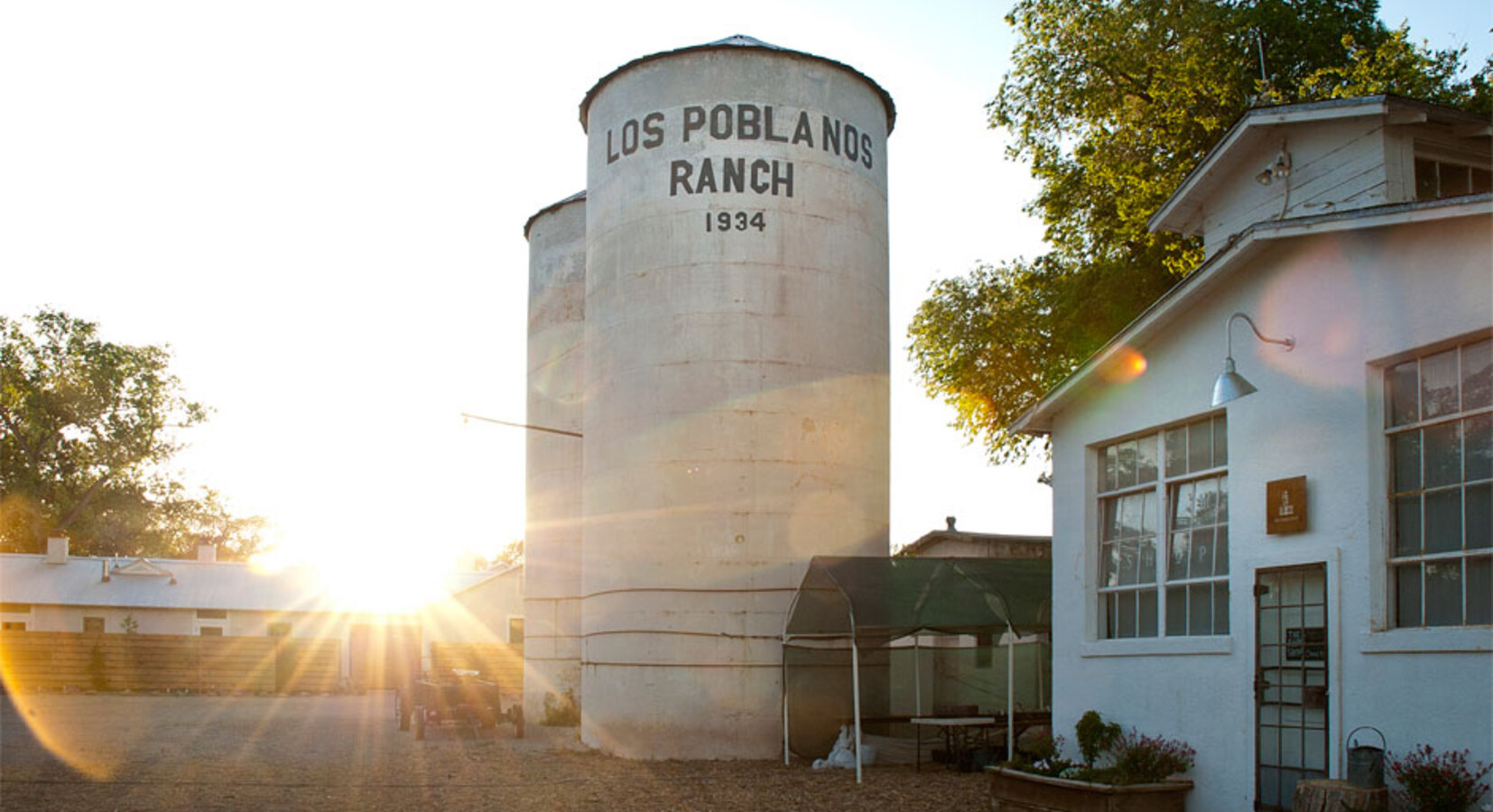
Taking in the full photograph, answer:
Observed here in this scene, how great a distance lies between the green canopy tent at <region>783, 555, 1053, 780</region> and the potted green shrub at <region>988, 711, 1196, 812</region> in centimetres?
393

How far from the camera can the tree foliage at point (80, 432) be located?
5538cm

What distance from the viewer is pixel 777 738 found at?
19688 mm

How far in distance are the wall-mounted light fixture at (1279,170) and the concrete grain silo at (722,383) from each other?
322 inches

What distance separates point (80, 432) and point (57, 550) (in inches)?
367

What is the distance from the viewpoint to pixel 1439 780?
9039mm

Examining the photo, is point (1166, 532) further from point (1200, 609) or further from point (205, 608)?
point (205, 608)

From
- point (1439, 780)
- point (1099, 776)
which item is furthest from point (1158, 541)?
point (1439, 780)

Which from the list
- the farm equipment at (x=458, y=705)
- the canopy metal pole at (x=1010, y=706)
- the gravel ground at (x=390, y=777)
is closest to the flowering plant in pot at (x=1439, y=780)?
the gravel ground at (x=390, y=777)

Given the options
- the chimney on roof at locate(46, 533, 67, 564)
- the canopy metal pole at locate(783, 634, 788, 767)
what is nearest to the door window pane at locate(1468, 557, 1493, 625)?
the canopy metal pole at locate(783, 634, 788, 767)

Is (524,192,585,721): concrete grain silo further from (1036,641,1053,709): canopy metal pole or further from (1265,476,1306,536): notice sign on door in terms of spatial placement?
(1265,476,1306,536): notice sign on door

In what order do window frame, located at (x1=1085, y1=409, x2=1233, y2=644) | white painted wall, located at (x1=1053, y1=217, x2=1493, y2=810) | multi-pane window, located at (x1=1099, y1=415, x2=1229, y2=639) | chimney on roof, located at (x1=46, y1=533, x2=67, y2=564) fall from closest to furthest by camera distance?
white painted wall, located at (x1=1053, y1=217, x2=1493, y2=810), window frame, located at (x1=1085, y1=409, x2=1233, y2=644), multi-pane window, located at (x1=1099, y1=415, x2=1229, y2=639), chimney on roof, located at (x1=46, y1=533, x2=67, y2=564)

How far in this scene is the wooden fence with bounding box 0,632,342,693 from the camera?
40.7 m

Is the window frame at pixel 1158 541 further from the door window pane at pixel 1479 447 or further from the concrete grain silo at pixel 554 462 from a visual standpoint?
the concrete grain silo at pixel 554 462

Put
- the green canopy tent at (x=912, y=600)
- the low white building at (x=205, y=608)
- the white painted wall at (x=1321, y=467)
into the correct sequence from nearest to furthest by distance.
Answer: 1. the white painted wall at (x=1321, y=467)
2. the green canopy tent at (x=912, y=600)
3. the low white building at (x=205, y=608)
